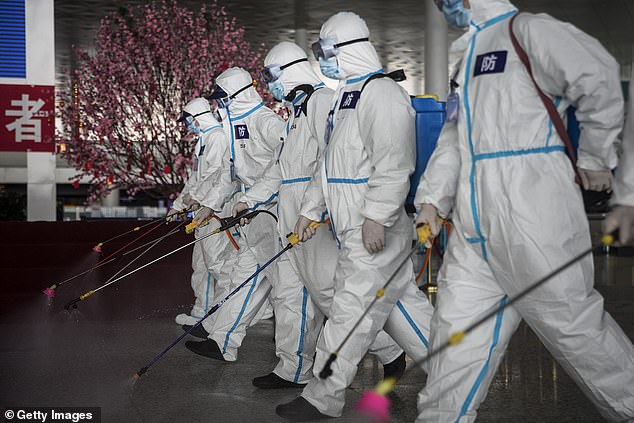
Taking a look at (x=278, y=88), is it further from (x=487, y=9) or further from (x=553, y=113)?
(x=553, y=113)

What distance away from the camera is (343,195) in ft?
12.5

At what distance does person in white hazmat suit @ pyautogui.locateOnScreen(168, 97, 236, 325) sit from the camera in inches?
263

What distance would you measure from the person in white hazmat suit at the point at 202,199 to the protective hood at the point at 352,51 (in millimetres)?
2397

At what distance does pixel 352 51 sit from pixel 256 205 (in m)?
1.40

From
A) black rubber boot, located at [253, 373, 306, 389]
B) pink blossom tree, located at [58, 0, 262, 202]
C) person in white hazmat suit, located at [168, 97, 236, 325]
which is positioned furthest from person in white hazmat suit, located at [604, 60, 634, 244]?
pink blossom tree, located at [58, 0, 262, 202]

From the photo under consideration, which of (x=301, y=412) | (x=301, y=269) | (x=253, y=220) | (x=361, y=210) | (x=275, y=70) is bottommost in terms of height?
(x=301, y=412)

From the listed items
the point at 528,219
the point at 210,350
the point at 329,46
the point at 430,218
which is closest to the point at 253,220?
the point at 210,350

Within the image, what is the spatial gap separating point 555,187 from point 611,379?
69cm

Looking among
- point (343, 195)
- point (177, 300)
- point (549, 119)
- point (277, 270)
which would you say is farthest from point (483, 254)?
point (177, 300)

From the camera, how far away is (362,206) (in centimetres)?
377

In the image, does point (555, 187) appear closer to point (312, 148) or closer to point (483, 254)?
point (483, 254)

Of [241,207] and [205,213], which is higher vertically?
[241,207]

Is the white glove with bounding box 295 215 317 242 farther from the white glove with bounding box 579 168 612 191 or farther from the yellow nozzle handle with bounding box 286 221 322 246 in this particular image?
the white glove with bounding box 579 168 612 191

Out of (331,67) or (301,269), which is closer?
(331,67)
